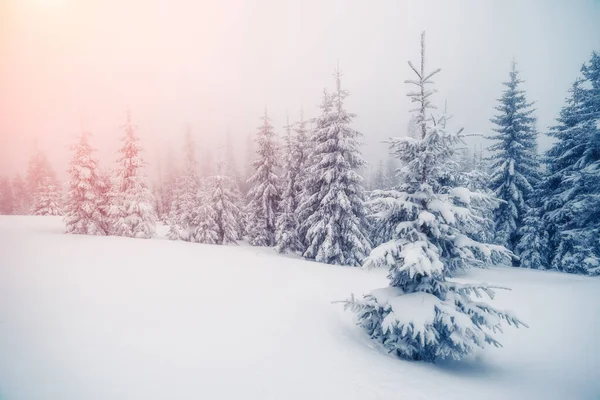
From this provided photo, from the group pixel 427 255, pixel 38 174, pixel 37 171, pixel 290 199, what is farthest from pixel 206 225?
pixel 37 171

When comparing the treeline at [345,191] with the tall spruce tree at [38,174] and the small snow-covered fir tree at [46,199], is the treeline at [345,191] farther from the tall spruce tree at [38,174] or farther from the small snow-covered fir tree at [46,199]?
the tall spruce tree at [38,174]

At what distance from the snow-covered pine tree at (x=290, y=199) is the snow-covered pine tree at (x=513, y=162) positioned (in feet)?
53.9

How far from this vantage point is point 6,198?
165 ft

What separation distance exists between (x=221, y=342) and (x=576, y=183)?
77.4 ft

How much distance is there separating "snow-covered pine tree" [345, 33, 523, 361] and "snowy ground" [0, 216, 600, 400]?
96 cm

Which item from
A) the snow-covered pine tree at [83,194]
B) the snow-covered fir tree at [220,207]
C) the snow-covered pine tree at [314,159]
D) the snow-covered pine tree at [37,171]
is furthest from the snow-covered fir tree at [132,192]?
the snow-covered pine tree at [37,171]

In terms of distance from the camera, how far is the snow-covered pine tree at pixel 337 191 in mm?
19312

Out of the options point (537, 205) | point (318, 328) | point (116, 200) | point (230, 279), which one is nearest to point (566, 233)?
point (537, 205)

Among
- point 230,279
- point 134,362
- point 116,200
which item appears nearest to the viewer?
point 134,362

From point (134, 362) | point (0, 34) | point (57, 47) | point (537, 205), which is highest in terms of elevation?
point (57, 47)

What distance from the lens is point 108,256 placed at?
13359 mm

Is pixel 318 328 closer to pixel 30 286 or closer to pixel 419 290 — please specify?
pixel 419 290

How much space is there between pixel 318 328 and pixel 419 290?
131 inches

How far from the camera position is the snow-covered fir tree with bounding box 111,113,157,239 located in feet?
79.4
